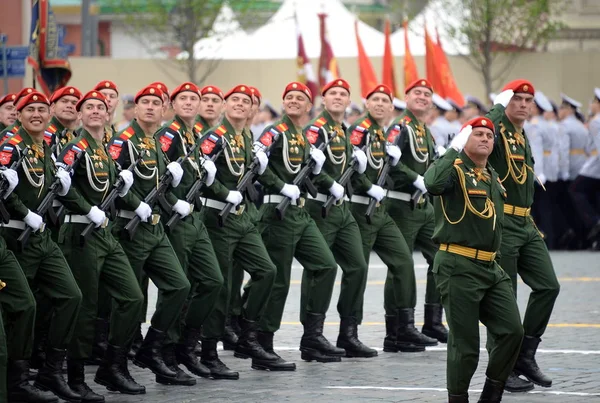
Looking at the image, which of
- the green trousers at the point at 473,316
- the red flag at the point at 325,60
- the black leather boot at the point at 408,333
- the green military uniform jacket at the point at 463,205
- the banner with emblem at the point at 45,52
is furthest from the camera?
the red flag at the point at 325,60

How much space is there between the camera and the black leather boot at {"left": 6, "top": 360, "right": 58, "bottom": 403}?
9.66 metres

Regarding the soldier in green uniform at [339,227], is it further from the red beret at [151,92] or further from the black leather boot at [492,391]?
the black leather boot at [492,391]

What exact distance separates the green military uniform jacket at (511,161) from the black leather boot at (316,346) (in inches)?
88.3

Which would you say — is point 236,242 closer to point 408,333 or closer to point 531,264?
point 408,333

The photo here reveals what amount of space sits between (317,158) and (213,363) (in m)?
2.01

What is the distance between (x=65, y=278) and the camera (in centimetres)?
980

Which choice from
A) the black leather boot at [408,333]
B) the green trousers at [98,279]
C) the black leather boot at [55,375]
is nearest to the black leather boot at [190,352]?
the green trousers at [98,279]

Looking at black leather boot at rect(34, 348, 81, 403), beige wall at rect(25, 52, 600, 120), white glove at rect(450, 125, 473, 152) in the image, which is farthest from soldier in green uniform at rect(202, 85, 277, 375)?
beige wall at rect(25, 52, 600, 120)

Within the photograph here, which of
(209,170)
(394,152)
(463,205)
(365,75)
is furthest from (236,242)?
(365,75)

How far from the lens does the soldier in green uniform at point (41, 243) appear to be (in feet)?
31.9

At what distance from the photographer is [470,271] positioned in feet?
29.5

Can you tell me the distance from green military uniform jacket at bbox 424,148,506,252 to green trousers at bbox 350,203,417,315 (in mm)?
3196

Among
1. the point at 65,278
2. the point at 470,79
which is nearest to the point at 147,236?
the point at 65,278

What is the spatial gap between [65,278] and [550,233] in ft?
41.3
